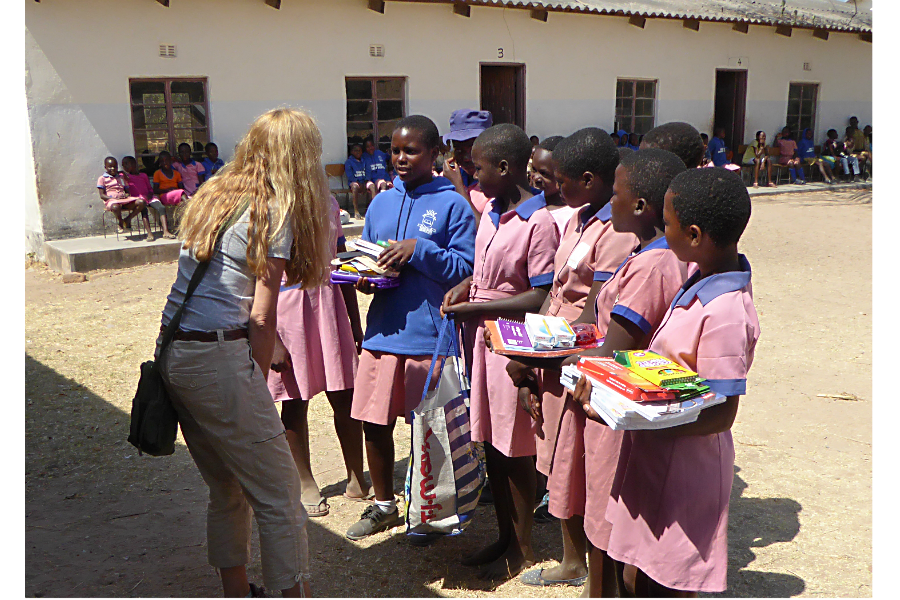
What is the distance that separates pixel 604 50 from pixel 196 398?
14767 millimetres

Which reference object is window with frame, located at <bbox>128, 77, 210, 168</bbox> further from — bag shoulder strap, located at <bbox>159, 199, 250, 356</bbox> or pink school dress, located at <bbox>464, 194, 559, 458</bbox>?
bag shoulder strap, located at <bbox>159, 199, 250, 356</bbox>

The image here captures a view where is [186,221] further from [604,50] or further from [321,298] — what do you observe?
[604,50]

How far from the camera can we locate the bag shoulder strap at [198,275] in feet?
7.61

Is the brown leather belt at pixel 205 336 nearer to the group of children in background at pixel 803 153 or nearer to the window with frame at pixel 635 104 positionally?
the window with frame at pixel 635 104

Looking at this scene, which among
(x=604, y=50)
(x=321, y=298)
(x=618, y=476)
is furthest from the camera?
(x=604, y=50)

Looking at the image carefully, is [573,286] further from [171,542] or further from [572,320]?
[171,542]

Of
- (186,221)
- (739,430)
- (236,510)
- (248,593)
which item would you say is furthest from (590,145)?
(739,430)

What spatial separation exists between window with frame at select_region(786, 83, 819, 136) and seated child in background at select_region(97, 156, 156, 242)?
1538cm

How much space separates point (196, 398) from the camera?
235cm

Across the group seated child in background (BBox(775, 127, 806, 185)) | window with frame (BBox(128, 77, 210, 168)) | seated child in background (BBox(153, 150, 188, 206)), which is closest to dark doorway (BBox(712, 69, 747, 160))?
seated child in background (BBox(775, 127, 806, 185))

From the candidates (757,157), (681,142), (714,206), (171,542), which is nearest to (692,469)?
(714,206)

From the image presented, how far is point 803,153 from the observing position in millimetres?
18562

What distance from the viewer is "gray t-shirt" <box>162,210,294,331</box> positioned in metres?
2.32

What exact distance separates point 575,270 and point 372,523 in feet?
4.95
